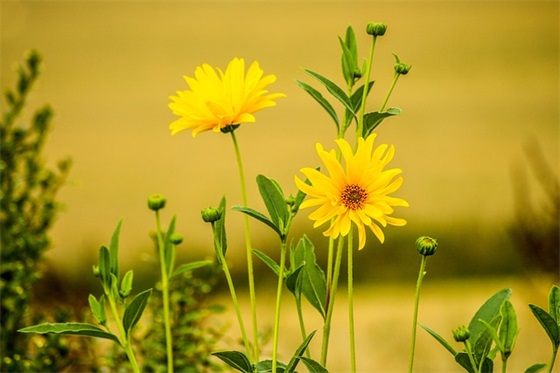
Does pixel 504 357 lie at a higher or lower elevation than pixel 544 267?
higher

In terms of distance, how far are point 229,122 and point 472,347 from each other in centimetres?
17

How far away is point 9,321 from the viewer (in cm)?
77

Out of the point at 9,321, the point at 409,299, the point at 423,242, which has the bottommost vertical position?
the point at 409,299

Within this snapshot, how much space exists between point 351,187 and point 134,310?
0.43ft

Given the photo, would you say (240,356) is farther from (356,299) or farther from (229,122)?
(356,299)

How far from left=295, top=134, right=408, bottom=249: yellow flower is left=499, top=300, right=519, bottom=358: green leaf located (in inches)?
2.7

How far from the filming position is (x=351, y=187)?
387 millimetres

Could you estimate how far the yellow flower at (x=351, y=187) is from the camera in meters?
0.38

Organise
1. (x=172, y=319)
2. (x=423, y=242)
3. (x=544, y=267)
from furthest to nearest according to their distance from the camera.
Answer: (x=544, y=267) → (x=172, y=319) → (x=423, y=242)

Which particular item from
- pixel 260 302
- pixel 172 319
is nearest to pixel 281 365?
pixel 172 319

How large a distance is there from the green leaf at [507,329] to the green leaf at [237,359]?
0.13 metres

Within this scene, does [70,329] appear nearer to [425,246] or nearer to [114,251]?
[114,251]

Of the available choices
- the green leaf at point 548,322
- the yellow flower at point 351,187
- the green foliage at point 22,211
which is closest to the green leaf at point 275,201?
the yellow flower at point 351,187

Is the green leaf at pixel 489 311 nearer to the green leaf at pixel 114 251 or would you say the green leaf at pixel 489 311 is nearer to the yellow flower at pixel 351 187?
the yellow flower at pixel 351 187
